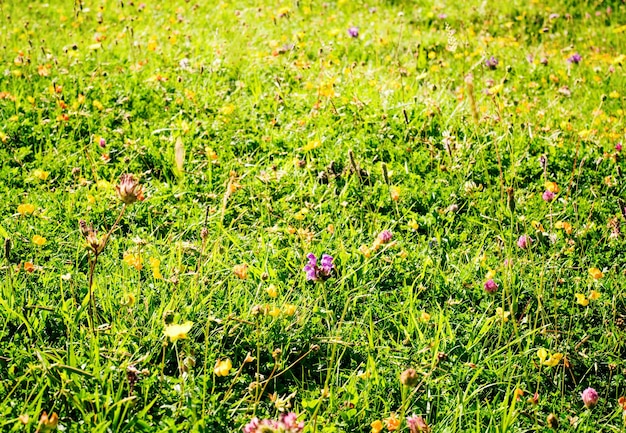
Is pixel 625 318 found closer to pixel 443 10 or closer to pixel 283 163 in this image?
pixel 283 163

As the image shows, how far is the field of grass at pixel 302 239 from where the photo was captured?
194cm

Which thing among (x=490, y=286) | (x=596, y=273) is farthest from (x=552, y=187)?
(x=490, y=286)

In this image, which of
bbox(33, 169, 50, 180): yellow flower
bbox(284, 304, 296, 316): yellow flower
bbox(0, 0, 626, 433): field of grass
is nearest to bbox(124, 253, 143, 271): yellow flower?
bbox(0, 0, 626, 433): field of grass

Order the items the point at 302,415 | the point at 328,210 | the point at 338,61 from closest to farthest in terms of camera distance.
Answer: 1. the point at 302,415
2. the point at 328,210
3. the point at 338,61

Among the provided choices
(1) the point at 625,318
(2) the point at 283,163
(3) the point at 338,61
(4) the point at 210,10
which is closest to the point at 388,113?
(2) the point at 283,163

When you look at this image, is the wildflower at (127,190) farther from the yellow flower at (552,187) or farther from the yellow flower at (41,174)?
the yellow flower at (552,187)

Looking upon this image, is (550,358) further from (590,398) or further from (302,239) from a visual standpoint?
(302,239)

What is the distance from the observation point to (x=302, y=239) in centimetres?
247

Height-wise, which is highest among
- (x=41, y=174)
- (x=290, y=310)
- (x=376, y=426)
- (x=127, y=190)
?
(x=127, y=190)

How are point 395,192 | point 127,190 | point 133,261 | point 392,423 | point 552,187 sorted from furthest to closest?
1. point 552,187
2. point 395,192
3. point 133,261
4. point 392,423
5. point 127,190

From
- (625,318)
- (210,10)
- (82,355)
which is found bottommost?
(625,318)

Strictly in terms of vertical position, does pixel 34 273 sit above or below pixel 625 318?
above

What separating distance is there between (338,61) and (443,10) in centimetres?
212

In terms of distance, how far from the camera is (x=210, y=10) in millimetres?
5785
